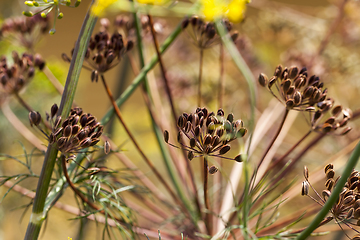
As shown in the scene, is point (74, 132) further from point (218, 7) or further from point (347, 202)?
point (347, 202)

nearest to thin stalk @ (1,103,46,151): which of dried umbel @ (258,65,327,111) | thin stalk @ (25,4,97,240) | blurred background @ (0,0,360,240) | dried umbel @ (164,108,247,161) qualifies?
blurred background @ (0,0,360,240)

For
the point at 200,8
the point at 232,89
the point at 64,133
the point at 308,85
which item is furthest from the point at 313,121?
the point at 232,89

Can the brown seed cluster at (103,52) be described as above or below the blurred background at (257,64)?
below

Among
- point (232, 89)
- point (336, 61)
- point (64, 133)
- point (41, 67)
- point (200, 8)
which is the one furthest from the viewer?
point (232, 89)

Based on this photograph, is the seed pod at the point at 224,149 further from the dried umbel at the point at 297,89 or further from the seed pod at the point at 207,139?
the dried umbel at the point at 297,89

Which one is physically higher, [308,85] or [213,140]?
[308,85]

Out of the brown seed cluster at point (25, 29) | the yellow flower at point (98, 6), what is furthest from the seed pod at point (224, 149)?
the brown seed cluster at point (25, 29)

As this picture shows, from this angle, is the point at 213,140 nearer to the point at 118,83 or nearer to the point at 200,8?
the point at 200,8
